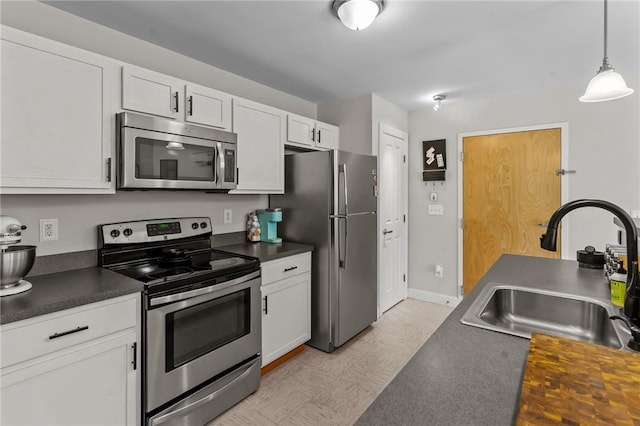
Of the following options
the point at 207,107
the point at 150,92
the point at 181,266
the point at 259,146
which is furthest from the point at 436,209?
the point at 150,92

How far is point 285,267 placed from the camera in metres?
2.50

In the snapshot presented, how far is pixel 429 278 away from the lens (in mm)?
4059

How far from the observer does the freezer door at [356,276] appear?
9.11 ft

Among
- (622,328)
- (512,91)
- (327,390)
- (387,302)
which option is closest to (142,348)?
(327,390)

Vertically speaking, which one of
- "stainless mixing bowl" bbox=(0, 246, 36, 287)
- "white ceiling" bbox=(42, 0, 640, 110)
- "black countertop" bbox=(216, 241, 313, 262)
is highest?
"white ceiling" bbox=(42, 0, 640, 110)

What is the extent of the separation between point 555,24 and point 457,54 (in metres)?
0.62

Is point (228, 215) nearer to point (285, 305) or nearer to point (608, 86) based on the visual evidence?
point (285, 305)

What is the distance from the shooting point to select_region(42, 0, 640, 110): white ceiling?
6.16ft

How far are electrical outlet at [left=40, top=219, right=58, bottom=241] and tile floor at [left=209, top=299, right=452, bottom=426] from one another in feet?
4.63

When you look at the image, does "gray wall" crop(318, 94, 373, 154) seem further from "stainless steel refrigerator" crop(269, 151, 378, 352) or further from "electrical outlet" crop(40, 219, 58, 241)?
"electrical outlet" crop(40, 219, 58, 241)

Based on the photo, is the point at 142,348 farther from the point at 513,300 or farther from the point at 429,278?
the point at 429,278

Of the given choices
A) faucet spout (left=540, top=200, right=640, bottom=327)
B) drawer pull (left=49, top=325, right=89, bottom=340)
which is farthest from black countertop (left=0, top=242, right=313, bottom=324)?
faucet spout (left=540, top=200, right=640, bottom=327)

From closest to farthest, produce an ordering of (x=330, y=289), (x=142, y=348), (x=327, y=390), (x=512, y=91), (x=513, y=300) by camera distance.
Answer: (x=513, y=300)
(x=142, y=348)
(x=327, y=390)
(x=330, y=289)
(x=512, y=91)

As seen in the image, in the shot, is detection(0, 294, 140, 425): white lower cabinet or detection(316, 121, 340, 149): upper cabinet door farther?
detection(316, 121, 340, 149): upper cabinet door
